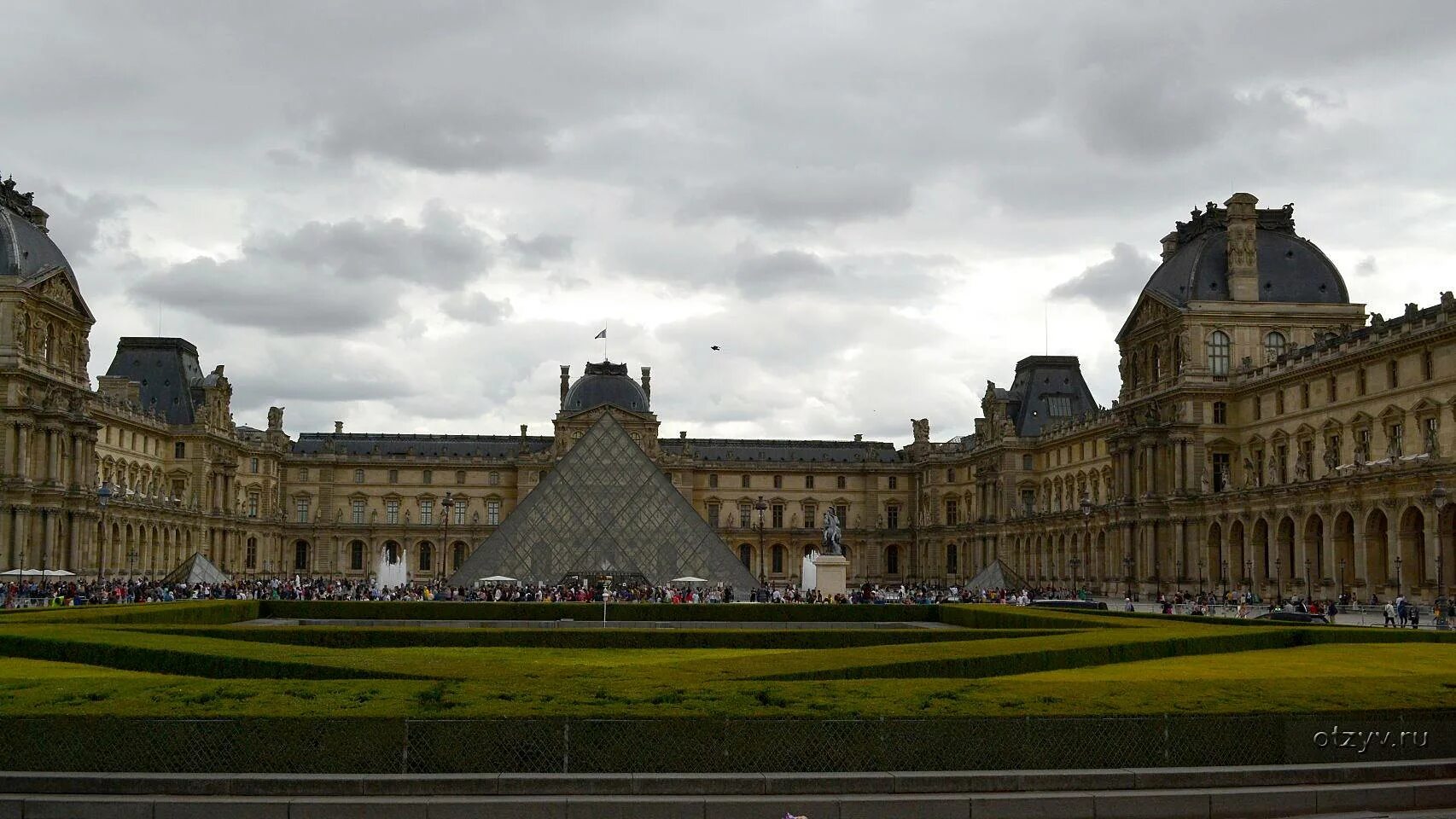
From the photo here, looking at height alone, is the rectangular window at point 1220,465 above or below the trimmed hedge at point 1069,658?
above

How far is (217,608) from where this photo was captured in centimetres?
3003

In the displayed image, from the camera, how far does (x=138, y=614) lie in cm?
2675

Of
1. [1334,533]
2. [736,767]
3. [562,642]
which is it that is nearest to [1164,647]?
[562,642]

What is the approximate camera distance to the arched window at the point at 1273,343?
54406mm

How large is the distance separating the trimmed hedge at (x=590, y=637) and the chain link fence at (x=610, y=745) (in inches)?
489

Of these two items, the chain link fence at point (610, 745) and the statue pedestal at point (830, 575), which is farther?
the statue pedestal at point (830, 575)

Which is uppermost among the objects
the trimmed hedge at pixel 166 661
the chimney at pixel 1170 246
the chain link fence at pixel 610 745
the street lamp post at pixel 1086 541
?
the chimney at pixel 1170 246

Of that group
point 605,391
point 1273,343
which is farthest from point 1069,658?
point 605,391

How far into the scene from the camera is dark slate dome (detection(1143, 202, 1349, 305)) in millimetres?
54719

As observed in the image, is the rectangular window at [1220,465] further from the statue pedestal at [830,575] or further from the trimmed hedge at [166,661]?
the trimmed hedge at [166,661]

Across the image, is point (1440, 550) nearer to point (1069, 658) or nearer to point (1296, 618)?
point (1296, 618)

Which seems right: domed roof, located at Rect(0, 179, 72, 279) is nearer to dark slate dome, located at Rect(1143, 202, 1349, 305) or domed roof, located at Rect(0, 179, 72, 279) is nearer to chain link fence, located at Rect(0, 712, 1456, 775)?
dark slate dome, located at Rect(1143, 202, 1349, 305)

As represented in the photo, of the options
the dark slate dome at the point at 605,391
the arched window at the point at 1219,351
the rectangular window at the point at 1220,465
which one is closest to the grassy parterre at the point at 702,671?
the rectangular window at the point at 1220,465

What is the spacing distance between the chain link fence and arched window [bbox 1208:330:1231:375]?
45317mm
